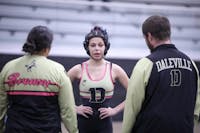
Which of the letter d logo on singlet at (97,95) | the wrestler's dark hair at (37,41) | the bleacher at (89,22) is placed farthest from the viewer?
the bleacher at (89,22)

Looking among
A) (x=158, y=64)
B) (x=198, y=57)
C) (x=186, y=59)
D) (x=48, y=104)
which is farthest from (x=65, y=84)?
(x=198, y=57)

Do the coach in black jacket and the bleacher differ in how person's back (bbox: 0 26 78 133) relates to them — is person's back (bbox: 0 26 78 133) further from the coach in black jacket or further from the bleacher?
the bleacher

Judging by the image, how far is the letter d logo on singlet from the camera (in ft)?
8.80

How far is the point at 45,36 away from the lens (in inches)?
82.0

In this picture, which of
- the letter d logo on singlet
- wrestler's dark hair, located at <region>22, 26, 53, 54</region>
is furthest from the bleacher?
wrestler's dark hair, located at <region>22, 26, 53, 54</region>

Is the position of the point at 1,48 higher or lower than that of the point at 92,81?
higher

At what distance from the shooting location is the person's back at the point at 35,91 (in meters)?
2.02

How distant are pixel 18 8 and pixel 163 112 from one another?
14.3 ft

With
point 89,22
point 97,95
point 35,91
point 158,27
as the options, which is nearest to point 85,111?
point 97,95

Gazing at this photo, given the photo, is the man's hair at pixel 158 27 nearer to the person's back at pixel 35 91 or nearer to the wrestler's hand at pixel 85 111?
the person's back at pixel 35 91

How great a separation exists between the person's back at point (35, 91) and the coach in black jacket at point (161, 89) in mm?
442

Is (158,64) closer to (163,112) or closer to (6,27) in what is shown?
(163,112)

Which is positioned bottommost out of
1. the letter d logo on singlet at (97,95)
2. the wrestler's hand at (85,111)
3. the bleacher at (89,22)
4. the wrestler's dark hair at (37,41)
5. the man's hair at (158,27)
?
the wrestler's hand at (85,111)

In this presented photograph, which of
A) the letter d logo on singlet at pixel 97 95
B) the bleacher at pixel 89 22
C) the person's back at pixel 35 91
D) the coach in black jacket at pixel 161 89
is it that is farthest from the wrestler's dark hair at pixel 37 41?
the bleacher at pixel 89 22
